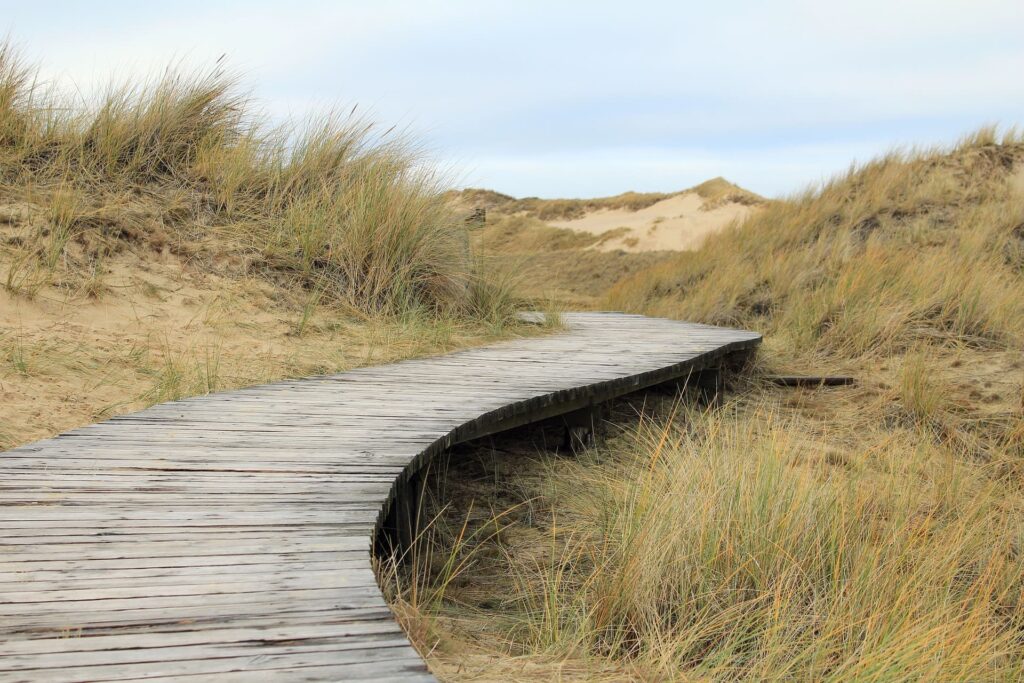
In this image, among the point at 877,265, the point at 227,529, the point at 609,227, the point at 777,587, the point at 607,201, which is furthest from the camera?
the point at 607,201

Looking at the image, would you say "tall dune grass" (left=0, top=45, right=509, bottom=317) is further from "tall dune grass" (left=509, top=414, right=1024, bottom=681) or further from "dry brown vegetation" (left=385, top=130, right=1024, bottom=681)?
"tall dune grass" (left=509, top=414, right=1024, bottom=681)

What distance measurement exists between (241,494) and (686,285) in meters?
8.99

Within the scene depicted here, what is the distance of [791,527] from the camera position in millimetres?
3240

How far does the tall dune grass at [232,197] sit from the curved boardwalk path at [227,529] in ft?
7.97

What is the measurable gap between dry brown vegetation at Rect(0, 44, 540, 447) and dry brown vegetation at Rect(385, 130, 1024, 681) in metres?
1.65

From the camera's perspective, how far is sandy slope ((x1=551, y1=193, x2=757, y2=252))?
902 inches

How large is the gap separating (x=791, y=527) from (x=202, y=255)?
5116 millimetres

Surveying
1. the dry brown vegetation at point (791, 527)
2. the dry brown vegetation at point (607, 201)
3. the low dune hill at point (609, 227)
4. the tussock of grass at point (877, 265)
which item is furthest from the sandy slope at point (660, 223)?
the dry brown vegetation at point (791, 527)

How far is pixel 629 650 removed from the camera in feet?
8.93

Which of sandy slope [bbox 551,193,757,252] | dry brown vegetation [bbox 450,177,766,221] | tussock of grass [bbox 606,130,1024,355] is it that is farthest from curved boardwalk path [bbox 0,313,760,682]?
dry brown vegetation [bbox 450,177,766,221]

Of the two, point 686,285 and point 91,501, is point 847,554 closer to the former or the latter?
point 91,501

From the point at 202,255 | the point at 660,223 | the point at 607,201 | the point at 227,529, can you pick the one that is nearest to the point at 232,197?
the point at 202,255

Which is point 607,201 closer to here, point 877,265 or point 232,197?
point 877,265

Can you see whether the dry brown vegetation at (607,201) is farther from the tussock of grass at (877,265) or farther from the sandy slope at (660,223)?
the tussock of grass at (877,265)
